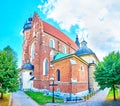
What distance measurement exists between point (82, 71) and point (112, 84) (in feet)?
43.9

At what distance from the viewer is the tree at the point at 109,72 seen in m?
21.6

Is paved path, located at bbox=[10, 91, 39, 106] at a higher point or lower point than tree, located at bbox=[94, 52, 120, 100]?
lower

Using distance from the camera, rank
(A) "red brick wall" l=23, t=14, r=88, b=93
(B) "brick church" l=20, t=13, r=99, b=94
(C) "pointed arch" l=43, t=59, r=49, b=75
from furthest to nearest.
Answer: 1. (C) "pointed arch" l=43, t=59, r=49, b=75
2. (B) "brick church" l=20, t=13, r=99, b=94
3. (A) "red brick wall" l=23, t=14, r=88, b=93

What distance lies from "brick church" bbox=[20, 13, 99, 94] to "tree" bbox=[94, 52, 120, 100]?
8.13m

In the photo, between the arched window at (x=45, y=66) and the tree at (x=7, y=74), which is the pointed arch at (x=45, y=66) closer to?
the arched window at (x=45, y=66)

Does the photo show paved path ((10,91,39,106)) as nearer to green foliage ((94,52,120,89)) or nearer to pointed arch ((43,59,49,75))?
green foliage ((94,52,120,89))

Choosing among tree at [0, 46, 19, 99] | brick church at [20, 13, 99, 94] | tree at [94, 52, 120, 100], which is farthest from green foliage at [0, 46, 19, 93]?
tree at [94, 52, 120, 100]

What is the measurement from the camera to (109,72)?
2162cm

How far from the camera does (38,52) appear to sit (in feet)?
126

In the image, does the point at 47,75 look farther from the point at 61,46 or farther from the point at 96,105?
the point at 96,105

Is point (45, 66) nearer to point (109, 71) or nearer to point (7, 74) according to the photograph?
point (7, 74)

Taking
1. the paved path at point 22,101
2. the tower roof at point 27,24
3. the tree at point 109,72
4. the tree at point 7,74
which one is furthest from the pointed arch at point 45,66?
the tower roof at point 27,24

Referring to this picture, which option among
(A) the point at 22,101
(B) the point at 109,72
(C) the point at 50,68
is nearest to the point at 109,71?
(B) the point at 109,72

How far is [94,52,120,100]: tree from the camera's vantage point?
21575mm
